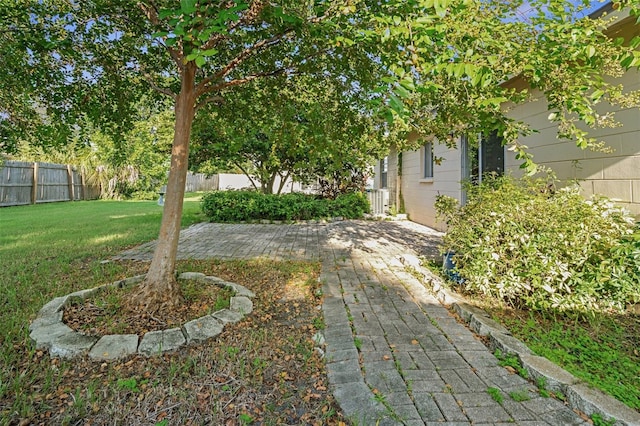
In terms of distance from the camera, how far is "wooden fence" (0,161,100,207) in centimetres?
1303

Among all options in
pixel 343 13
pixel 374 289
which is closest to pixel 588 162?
pixel 374 289

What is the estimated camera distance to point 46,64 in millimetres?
3422

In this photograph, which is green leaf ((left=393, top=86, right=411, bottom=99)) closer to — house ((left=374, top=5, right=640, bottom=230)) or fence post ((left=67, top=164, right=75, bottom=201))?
house ((left=374, top=5, right=640, bottom=230))

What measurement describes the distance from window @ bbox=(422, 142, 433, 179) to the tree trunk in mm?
7733

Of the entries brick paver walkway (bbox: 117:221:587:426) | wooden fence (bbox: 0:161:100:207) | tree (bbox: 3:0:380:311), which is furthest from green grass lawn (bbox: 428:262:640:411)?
wooden fence (bbox: 0:161:100:207)

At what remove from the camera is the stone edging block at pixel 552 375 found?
1777 millimetres

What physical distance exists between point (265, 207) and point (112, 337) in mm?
7526

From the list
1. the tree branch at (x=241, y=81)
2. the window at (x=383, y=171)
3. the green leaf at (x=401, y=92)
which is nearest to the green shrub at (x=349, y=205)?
the window at (x=383, y=171)

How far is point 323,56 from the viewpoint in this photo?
338 centimetres

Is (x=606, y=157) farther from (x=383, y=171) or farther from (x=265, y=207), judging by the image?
(x=383, y=171)

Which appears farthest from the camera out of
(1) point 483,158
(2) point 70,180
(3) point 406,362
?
(2) point 70,180

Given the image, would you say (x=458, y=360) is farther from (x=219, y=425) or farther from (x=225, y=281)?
(x=225, y=281)

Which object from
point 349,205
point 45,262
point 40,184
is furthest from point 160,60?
point 40,184

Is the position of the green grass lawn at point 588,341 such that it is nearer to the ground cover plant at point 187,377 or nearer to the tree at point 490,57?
the tree at point 490,57
